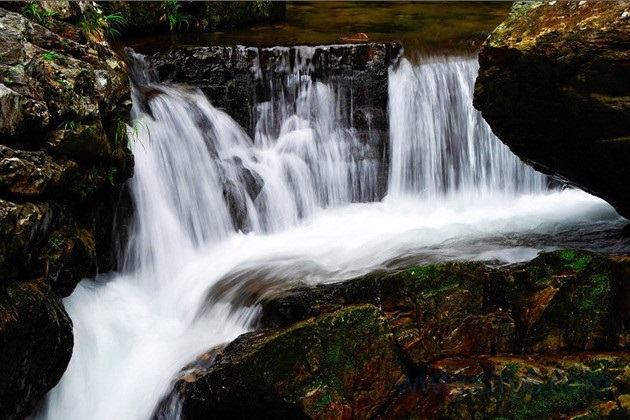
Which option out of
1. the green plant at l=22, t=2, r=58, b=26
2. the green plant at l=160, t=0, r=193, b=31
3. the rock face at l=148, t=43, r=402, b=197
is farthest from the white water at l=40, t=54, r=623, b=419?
the green plant at l=160, t=0, r=193, b=31

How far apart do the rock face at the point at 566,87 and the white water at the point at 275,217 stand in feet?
3.14

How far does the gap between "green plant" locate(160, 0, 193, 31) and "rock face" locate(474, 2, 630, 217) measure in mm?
5167

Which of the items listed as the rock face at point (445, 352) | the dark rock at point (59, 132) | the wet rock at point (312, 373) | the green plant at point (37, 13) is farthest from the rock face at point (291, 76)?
the wet rock at point (312, 373)

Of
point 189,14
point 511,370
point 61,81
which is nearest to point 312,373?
point 511,370

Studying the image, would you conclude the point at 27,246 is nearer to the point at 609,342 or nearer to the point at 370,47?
the point at 609,342

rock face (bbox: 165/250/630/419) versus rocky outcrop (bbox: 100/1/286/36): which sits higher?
rocky outcrop (bbox: 100/1/286/36)

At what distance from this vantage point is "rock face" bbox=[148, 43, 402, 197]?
24.7 feet

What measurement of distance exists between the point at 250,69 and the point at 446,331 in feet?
13.7

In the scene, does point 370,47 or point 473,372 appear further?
point 370,47

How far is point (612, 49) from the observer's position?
402 centimetres

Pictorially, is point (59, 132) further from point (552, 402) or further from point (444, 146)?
point (444, 146)

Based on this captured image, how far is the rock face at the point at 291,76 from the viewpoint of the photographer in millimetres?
7543

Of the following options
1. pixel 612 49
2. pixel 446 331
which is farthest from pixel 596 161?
pixel 446 331

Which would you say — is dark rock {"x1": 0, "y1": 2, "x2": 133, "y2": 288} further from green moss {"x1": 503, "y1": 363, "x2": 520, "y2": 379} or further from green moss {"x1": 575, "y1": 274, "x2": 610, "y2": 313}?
green moss {"x1": 575, "y1": 274, "x2": 610, "y2": 313}
